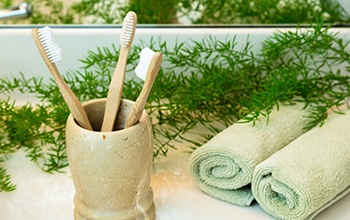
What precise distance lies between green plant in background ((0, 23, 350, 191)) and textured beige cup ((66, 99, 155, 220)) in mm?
147

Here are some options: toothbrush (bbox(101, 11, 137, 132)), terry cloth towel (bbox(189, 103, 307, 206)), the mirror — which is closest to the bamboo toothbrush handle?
toothbrush (bbox(101, 11, 137, 132))

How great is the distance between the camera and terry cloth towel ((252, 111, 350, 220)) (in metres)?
0.59

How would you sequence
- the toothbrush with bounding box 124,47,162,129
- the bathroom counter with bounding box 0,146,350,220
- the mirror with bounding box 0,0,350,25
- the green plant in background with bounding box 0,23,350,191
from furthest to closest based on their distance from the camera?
1. the mirror with bounding box 0,0,350,25
2. the green plant in background with bounding box 0,23,350,191
3. the bathroom counter with bounding box 0,146,350,220
4. the toothbrush with bounding box 124,47,162,129

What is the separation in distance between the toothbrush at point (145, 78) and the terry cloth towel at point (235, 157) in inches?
5.0

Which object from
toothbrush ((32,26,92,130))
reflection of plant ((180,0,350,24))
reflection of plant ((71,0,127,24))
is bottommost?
reflection of plant ((71,0,127,24))

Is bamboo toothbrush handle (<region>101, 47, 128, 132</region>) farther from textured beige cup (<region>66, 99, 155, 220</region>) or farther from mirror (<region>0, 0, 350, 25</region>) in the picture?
mirror (<region>0, 0, 350, 25</region>)

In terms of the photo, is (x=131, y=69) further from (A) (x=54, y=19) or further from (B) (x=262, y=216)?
(B) (x=262, y=216)

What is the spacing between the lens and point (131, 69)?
84 cm

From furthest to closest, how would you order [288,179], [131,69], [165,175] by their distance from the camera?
[131,69] < [165,175] < [288,179]

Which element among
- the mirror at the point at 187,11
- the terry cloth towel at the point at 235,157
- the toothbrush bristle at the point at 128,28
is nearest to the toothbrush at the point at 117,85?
the toothbrush bristle at the point at 128,28

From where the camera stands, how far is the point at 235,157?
633 millimetres

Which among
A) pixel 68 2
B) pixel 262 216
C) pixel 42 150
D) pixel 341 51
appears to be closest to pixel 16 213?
pixel 42 150

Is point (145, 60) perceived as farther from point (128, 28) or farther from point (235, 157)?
point (235, 157)

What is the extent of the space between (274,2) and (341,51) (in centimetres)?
16
